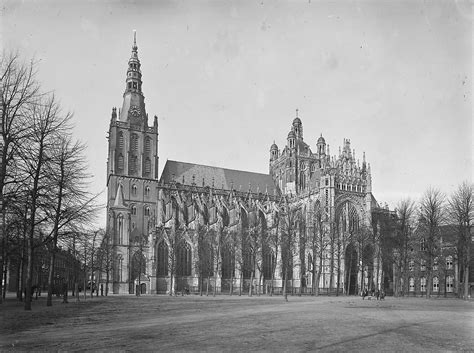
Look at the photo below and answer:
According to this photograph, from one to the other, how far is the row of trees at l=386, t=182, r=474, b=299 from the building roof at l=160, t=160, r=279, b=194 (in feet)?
126

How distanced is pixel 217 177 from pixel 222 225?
1897 cm

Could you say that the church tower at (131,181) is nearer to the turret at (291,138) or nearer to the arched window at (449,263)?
the turret at (291,138)

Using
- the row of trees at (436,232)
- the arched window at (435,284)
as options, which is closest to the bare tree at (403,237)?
the row of trees at (436,232)

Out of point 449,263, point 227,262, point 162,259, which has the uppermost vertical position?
point 449,263

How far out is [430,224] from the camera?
55188mm

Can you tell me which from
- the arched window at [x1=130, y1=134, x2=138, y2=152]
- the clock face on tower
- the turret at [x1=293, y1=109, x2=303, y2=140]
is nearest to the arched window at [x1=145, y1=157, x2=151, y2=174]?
the arched window at [x1=130, y1=134, x2=138, y2=152]

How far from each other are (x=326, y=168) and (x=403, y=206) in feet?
77.6

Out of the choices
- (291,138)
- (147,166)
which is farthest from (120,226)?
(291,138)

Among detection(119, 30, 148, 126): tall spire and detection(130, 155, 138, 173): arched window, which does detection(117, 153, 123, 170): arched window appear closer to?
detection(130, 155, 138, 173): arched window

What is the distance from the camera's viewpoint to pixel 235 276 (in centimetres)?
8162

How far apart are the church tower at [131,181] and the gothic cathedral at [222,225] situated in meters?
0.17

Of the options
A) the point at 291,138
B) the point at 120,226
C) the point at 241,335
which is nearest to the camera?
the point at 241,335

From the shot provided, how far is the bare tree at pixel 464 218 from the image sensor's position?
49438 mm

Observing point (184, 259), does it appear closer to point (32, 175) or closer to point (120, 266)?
point (120, 266)
